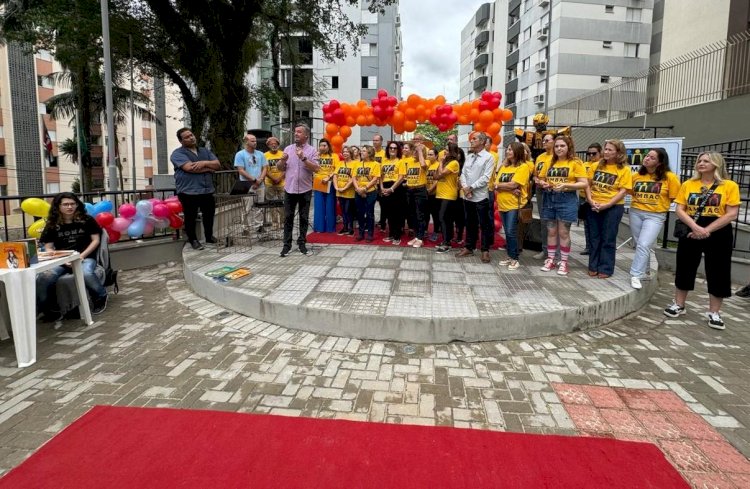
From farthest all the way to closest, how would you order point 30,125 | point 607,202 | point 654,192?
point 30,125
point 607,202
point 654,192

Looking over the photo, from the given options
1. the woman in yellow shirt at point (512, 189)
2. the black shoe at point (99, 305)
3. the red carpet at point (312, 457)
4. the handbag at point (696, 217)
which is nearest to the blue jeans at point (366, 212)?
the woman in yellow shirt at point (512, 189)

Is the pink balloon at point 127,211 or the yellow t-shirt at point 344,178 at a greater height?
the yellow t-shirt at point 344,178

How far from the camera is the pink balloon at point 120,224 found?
7.06 meters

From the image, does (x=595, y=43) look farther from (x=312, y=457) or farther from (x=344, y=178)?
(x=312, y=457)

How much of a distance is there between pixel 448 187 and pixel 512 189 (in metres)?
1.22

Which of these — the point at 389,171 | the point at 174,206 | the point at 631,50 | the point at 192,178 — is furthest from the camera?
the point at 631,50

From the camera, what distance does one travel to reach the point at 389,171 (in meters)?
8.21

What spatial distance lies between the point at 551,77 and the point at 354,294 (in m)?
37.9

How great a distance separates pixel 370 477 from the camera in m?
2.41

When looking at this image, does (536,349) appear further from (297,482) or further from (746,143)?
(746,143)

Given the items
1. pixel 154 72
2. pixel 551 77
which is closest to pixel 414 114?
pixel 154 72

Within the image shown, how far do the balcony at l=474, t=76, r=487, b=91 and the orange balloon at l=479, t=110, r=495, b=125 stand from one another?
49551 mm

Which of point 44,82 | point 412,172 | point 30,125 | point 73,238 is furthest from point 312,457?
point 44,82

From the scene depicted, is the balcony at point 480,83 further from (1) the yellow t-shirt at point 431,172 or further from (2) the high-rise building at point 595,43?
(1) the yellow t-shirt at point 431,172
